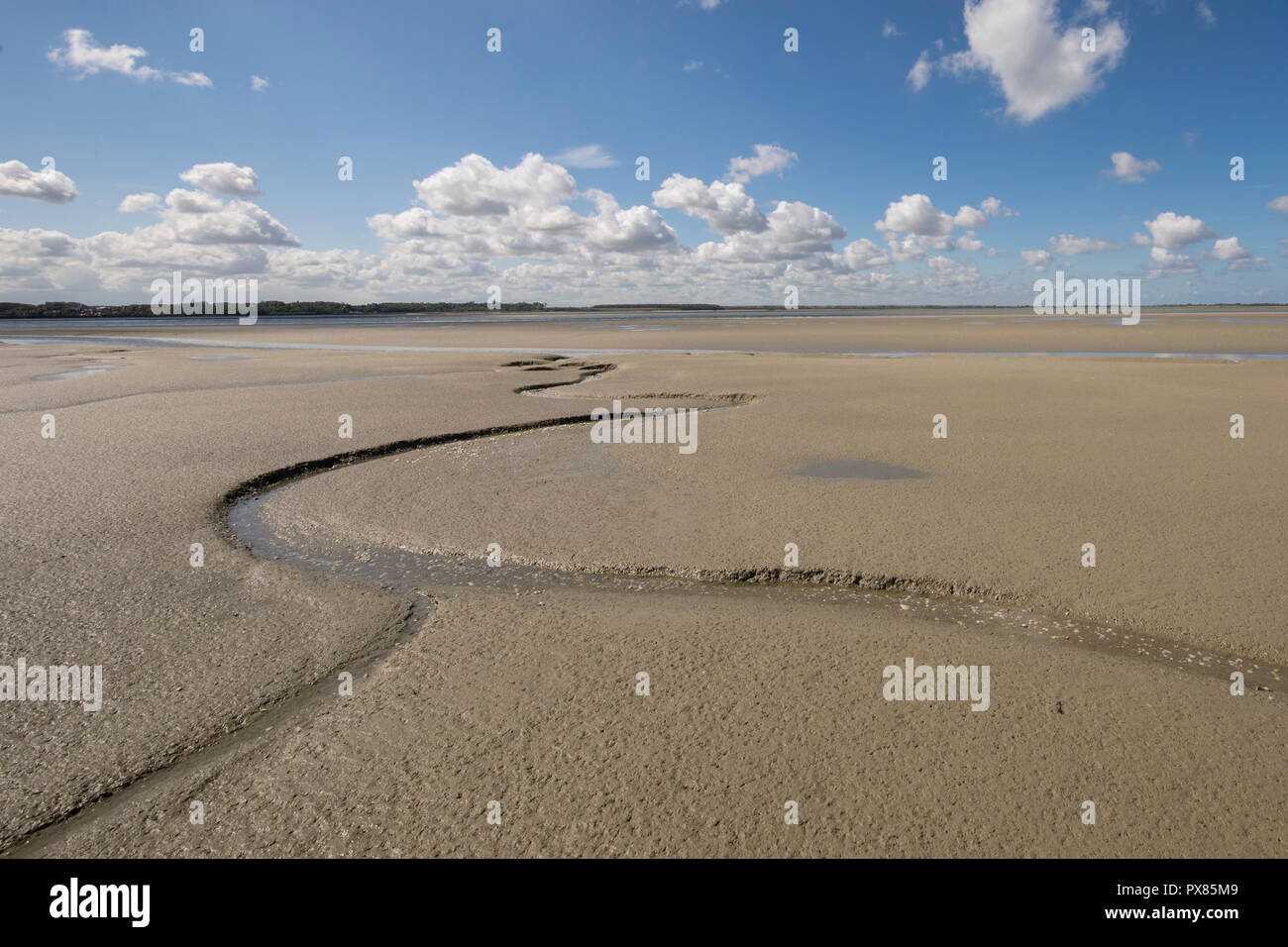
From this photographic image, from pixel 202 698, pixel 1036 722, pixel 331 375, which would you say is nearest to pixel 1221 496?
pixel 1036 722

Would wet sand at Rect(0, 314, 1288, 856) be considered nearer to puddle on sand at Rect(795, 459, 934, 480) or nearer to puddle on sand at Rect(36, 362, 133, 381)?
puddle on sand at Rect(795, 459, 934, 480)

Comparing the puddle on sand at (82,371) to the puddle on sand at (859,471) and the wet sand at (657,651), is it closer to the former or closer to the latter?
the wet sand at (657,651)

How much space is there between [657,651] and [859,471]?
190 inches

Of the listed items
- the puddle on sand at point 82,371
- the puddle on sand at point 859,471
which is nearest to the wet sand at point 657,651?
the puddle on sand at point 859,471

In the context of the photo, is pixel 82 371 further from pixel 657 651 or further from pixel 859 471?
pixel 657 651

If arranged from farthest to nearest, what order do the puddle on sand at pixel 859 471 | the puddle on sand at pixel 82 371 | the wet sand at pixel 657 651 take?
the puddle on sand at pixel 82 371, the puddle on sand at pixel 859 471, the wet sand at pixel 657 651

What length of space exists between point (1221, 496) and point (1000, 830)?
5.89m

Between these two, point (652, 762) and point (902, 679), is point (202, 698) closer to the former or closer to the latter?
point (652, 762)

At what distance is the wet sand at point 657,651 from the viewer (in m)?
2.91

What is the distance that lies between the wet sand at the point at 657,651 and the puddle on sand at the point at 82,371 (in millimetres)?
12474

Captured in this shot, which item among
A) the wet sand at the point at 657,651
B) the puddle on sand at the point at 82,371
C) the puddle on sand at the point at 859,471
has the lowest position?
the wet sand at the point at 657,651

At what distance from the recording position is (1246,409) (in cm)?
1186

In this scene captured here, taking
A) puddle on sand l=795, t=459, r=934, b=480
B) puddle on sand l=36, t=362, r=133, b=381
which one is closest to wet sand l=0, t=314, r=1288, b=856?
puddle on sand l=795, t=459, r=934, b=480

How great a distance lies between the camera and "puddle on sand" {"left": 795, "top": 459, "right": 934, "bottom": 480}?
26.2 ft
